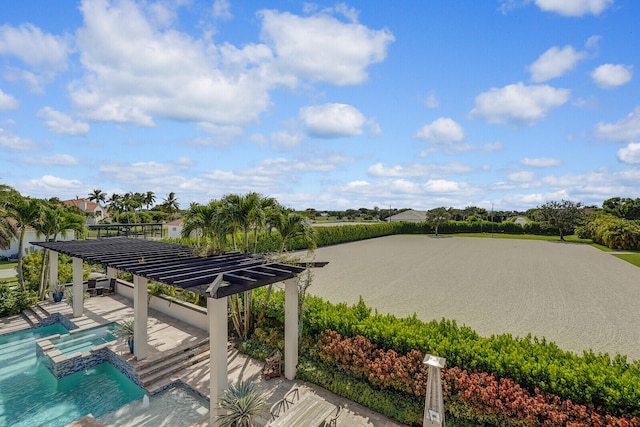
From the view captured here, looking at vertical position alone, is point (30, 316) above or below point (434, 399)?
below

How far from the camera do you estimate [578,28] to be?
9828mm

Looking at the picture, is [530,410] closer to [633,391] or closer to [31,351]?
[633,391]

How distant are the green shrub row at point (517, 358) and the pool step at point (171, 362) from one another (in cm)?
338

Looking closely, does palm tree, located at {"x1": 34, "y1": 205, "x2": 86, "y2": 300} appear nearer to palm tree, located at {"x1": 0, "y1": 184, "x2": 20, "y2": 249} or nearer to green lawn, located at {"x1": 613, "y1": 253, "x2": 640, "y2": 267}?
palm tree, located at {"x1": 0, "y1": 184, "x2": 20, "y2": 249}

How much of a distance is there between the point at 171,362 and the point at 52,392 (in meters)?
2.69

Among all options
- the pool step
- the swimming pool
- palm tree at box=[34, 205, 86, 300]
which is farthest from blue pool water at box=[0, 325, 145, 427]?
palm tree at box=[34, 205, 86, 300]

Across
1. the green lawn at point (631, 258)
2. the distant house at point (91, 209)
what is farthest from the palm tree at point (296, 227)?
the distant house at point (91, 209)

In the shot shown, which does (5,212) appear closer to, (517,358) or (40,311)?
(40,311)

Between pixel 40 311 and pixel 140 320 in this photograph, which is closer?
pixel 140 320

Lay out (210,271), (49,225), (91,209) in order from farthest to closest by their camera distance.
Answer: (91,209) → (49,225) → (210,271)

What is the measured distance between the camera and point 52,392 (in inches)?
297

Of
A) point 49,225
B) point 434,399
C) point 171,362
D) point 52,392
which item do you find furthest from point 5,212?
point 434,399

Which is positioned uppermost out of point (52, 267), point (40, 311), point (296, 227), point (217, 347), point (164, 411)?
point (296, 227)

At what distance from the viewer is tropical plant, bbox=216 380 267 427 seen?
5.42 m
